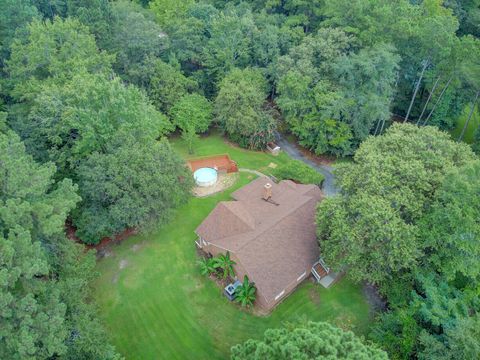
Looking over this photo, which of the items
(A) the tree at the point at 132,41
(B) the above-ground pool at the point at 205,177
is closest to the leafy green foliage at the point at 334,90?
(B) the above-ground pool at the point at 205,177

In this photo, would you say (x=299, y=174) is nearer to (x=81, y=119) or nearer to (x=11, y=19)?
(x=81, y=119)

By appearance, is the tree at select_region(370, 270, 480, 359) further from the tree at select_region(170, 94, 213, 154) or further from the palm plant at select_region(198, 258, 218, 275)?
the tree at select_region(170, 94, 213, 154)

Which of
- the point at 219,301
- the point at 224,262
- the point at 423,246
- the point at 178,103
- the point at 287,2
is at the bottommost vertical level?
the point at 219,301

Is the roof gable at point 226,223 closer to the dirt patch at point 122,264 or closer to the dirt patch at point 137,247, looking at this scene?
the dirt patch at point 137,247

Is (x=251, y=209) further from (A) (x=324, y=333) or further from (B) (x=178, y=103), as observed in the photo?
(B) (x=178, y=103)

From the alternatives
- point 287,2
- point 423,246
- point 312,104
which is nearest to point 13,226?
point 423,246

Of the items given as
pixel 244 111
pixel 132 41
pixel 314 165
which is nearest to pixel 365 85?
pixel 314 165
